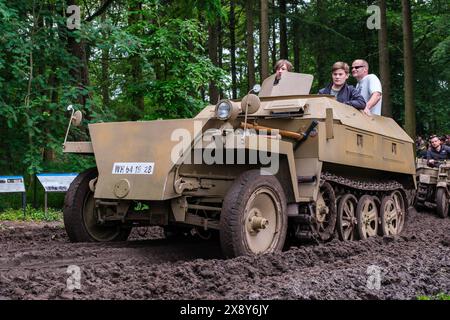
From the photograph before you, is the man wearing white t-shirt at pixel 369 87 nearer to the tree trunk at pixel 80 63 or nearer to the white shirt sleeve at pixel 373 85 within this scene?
the white shirt sleeve at pixel 373 85

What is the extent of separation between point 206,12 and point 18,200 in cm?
692

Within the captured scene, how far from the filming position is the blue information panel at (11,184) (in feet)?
41.5

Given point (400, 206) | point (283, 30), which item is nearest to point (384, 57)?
point (283, 30)

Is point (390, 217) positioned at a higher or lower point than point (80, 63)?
lower

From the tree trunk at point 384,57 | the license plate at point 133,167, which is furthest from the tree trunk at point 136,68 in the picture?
the tree trunk at point 384,57

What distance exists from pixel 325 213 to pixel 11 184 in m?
7.25

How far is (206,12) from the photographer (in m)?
16.5

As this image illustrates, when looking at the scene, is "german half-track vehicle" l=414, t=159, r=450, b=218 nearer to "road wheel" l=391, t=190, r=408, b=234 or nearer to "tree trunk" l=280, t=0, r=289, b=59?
"road wheel" l=391, t=190, r=408, b=234

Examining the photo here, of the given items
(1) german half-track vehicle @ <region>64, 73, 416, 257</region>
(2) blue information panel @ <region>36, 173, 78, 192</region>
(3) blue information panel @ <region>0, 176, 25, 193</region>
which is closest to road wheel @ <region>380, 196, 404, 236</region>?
(1) german half-track vehicle @ <region>64, 73, 416, 257</region>

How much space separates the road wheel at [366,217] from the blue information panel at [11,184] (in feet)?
23.4

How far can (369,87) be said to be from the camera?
10172 millimetres

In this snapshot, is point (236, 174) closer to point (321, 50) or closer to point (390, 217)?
point (390, 217)

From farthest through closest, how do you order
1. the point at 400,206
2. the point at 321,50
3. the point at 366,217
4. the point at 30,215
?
the point at 321,50 → the point at 30,215 → the point at 400,206 → the point at 366,217

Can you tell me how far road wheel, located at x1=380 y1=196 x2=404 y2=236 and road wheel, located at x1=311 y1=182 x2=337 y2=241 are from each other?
184 cm
